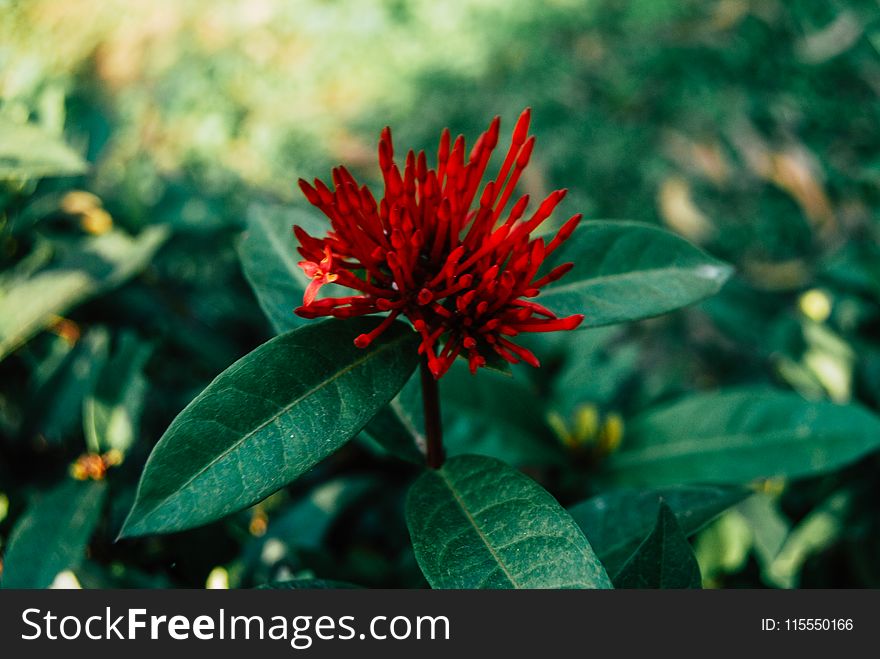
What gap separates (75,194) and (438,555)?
1.04m

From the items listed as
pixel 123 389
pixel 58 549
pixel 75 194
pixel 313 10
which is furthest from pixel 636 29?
pixel 58 549

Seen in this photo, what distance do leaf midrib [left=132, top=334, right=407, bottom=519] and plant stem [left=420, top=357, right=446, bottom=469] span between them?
0.04m

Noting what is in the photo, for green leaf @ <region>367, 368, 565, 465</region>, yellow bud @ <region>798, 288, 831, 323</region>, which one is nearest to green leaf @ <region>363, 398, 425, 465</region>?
green leaf @ <region>367, 368, 565, 465</region>

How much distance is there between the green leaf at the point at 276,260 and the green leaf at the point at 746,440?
1.91 feet

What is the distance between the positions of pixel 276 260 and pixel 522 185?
8.19ft

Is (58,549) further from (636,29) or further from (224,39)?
(224,39)

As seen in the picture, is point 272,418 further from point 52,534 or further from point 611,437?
point 611,437

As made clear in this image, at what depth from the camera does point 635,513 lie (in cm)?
79

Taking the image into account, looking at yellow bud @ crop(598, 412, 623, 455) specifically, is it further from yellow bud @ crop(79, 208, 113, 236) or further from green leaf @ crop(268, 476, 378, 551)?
yellow bud @ crop(79, 208, 113, 236)

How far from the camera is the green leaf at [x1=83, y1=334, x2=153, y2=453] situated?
102 centimetres

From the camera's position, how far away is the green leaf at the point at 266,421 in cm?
55

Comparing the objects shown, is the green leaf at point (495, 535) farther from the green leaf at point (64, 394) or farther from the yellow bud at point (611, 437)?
the green leaf at point (64, 394)

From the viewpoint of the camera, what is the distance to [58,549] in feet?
2.93

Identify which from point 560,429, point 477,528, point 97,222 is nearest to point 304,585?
point 477,528
